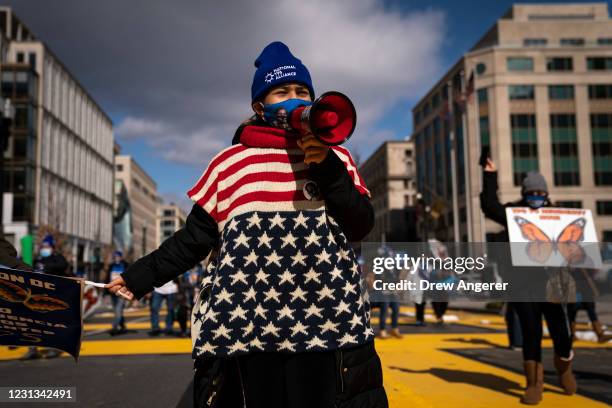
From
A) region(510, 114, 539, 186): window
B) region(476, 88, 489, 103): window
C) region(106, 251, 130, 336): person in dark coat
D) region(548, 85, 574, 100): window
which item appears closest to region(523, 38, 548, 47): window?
region(548, 85, 574, 100): window

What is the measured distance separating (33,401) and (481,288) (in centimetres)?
383

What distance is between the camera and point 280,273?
190cm

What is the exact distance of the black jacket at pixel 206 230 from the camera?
1.86 m

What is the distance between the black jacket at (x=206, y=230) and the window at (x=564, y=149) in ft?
183

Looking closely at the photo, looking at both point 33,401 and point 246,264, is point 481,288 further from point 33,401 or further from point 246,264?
point 33,401

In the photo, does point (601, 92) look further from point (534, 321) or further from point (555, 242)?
point (534, 321)

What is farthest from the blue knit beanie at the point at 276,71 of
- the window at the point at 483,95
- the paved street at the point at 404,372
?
the window at the point at 483,95

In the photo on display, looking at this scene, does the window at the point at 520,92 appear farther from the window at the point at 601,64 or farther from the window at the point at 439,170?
the window at the point at 439,170

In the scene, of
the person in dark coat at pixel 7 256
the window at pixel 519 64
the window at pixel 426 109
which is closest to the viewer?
the person in dark coat at pixel 7 256

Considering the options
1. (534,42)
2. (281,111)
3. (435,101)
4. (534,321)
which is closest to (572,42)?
(534,42)

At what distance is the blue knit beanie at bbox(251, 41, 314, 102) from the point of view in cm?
211

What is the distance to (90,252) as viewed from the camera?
2638 inches

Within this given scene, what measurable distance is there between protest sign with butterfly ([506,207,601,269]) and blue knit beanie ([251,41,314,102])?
3226mm

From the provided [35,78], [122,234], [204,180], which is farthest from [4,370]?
[122,234]
